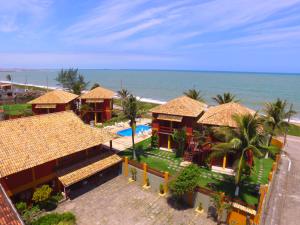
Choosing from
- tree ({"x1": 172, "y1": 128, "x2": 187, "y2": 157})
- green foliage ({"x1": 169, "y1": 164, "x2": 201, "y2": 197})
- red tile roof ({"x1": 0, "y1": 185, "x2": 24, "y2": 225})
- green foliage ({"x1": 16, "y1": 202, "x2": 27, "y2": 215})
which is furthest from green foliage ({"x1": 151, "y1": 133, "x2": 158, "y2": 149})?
red tile roof ({"x1": 0, "y1": 185, "x2": 24, "y2": 225})

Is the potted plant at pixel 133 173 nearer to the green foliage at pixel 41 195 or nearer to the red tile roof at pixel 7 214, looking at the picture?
the green foliage at pixel 41 195

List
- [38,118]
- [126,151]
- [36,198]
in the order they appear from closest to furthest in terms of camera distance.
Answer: [36,198]
[38,118]
[126,151]

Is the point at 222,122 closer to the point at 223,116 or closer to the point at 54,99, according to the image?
the point at 223,116

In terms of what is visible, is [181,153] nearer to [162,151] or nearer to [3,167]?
[162,151]

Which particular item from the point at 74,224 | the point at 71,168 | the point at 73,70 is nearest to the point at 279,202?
the point at 74,224

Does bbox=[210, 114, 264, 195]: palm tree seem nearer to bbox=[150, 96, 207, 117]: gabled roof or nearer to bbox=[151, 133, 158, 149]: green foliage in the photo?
bbox=[150, 96, 207, 117]: gabled roof

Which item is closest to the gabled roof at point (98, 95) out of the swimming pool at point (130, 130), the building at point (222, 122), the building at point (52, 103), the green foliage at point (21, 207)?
the building at point (52, 103)
